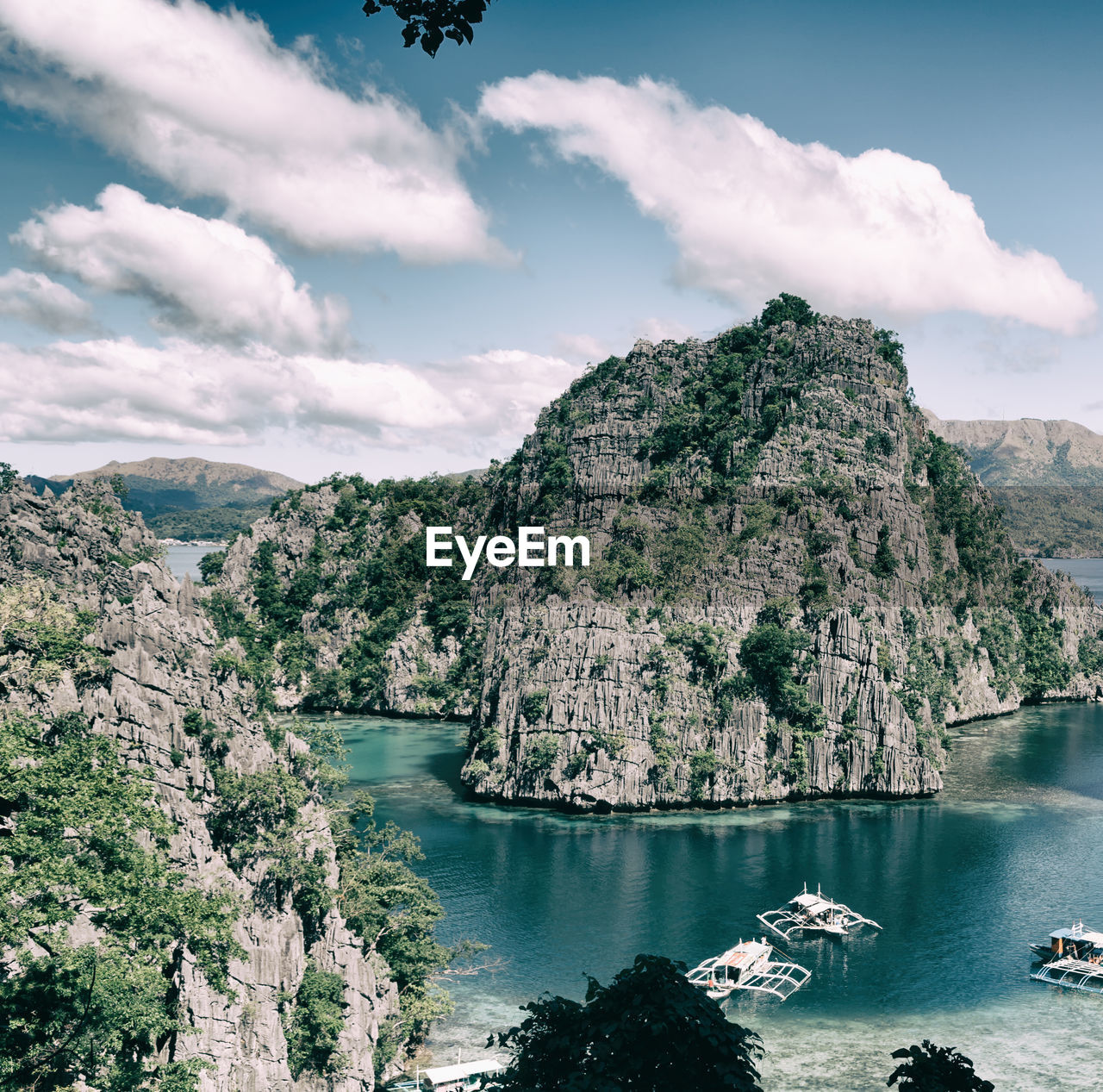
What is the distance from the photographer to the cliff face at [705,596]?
94.5 meters

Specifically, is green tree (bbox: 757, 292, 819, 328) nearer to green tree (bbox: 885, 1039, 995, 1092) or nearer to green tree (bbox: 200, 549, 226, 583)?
green tree (bbox: 200, 549, 226, 583)

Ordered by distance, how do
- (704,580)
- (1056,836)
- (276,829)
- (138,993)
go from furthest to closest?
(704,580)
(1056,836)
(276,829)
(138,993)

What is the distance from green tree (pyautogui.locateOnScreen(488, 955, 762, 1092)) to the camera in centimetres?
2053

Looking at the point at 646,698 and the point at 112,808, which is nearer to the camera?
the point at 112,808

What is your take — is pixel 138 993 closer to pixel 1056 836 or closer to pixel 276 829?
pixel 276 829

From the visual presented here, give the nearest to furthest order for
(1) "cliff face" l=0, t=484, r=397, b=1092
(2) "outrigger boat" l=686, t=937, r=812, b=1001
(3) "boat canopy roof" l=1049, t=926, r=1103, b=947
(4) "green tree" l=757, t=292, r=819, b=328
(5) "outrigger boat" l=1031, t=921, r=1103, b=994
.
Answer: (1) "cliff face" l=0, t=484, r=397, b=1092
(2) "outrigger boat" l=686, t=937, r=812, b=1001
(5) "outrigger boat" l=1031, t=921, r=1103, b=994
(3) "boat canopy roof" l=1049, t=926, r=1103, b=947
(4) "green tree" l=757, t=292, r=819, b=328

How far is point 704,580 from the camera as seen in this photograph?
10550cm

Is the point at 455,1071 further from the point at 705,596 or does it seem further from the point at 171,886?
the point at 705,596

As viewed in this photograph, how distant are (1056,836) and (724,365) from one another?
7938 cm

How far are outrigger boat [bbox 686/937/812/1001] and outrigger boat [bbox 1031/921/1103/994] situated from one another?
47.7ft

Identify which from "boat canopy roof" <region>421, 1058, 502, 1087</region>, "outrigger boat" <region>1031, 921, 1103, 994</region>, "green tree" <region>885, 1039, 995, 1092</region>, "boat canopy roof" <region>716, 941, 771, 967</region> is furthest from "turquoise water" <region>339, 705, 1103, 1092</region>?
"green tree" <region>885, 1039, 995, 1092</region>

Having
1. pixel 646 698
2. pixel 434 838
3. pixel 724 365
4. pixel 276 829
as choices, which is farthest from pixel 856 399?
pixel 276 829

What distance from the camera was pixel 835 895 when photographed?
68438 millimetres

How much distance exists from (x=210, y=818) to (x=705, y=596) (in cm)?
7305
